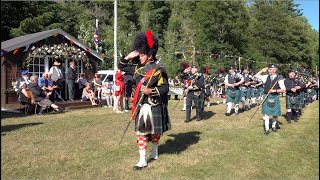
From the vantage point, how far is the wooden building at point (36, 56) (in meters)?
13.3

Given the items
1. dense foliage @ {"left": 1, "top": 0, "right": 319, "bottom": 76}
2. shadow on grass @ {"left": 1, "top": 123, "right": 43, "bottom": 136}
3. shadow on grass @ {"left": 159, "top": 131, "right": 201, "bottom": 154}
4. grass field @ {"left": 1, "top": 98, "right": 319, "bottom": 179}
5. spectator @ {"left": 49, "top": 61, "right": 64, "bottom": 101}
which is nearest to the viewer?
grass field @ {"left": 1, "top": 98, "right": 319, "bottom": 179}

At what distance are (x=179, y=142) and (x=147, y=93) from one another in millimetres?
2227

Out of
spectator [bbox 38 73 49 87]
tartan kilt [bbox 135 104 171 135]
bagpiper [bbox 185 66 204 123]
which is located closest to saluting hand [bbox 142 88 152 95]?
tartan kilt [bbox 135 104 171 135]

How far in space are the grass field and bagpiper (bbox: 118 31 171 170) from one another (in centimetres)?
58

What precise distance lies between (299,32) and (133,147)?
47.2 metres

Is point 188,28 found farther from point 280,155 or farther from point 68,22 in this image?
point 280,155

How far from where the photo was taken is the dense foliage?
95.9ft

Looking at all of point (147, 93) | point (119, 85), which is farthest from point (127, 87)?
point (147, 93)

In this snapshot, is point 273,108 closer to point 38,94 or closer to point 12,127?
point 12,127

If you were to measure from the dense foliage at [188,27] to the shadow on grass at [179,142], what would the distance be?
19577mm

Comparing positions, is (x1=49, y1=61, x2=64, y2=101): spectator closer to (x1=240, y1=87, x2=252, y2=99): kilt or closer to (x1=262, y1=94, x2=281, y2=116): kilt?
(x1=240, y1=87, x2=252, y2=99): kilt

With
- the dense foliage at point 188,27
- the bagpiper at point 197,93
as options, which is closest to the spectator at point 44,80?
the bagpiper at point 197,93

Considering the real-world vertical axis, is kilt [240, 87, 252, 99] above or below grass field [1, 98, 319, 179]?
above

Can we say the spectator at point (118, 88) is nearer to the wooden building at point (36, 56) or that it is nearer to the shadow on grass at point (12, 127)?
the shadow on grass at point (12, 127)
